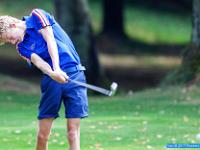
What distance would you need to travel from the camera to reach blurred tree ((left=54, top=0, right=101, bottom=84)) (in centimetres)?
2242

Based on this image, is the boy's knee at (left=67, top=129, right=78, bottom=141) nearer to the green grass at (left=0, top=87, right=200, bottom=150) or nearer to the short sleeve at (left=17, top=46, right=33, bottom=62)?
the short sleeve at (left=17, top=46, right=33, bottom=62)

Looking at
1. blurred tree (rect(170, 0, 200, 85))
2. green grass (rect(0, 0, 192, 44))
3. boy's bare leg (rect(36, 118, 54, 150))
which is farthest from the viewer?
green grass (rect(0, 0, 192, 44))

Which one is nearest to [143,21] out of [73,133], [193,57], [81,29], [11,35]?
[81,29]

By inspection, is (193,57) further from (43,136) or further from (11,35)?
(11,35)

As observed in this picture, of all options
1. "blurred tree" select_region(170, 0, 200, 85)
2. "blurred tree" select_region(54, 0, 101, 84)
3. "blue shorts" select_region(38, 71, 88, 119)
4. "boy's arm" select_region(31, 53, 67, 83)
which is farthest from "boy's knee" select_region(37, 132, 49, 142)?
"blurred tree" select_region(54, 0, 101, 84)

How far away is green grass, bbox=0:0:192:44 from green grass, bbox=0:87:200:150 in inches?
823

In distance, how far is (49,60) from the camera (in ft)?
27.4

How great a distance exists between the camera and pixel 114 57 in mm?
33938

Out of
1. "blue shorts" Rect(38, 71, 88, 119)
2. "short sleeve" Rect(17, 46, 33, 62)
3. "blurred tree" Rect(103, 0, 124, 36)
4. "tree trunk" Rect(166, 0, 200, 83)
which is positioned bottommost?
"blue shorts" Rect(38, 71, 88, 119)

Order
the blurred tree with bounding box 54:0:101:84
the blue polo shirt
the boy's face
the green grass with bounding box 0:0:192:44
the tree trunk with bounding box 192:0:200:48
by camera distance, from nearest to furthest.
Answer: the boy's face
the blue polo shirt
the tree trunk with bounding box 192:0:200:48
the blurred tree with bounding box 54:0:101:84
the green grass with bounding box 0:0:192:44

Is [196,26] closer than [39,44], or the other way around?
[39,44]

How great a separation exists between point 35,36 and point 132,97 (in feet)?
33.2

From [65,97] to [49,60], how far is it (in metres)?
0.41

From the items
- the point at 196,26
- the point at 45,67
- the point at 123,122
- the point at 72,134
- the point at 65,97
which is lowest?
the point at 72,134
